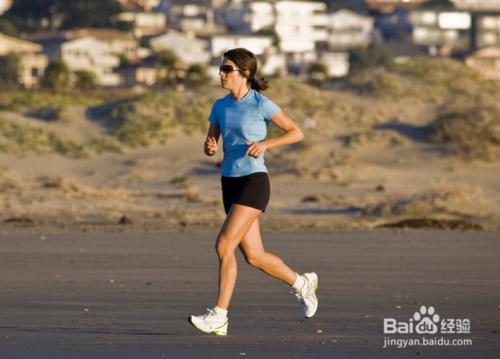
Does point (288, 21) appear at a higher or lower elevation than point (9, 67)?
lower

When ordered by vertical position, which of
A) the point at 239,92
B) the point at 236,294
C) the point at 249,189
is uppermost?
the point at 239,92

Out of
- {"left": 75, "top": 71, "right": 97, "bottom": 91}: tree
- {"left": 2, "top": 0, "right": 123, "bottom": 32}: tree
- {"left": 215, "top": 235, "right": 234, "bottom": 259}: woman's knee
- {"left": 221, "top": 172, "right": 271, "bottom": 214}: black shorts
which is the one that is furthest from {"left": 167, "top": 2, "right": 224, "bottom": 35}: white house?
{"left": 215, "top": 235, "right": 234, "bottom": 259}: woman's knee

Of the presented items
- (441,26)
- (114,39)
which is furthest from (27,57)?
(441,26)

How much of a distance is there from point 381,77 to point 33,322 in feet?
84.6

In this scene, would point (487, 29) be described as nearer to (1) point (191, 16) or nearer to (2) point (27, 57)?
(1) point (191, 16)

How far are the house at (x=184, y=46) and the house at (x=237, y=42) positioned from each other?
0.92m

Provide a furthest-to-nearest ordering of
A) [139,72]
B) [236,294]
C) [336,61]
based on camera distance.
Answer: [336,61] < [139,72] < [236,294]

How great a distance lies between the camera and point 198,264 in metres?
13.4

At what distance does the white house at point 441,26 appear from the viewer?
132 m

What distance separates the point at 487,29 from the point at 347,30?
1127 centimetres

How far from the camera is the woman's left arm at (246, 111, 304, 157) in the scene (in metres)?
9.03

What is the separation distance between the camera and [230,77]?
363 inches

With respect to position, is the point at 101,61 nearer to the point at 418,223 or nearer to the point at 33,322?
the point at 418,223

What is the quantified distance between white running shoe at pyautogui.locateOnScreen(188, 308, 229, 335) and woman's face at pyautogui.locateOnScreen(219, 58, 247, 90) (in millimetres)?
1281
